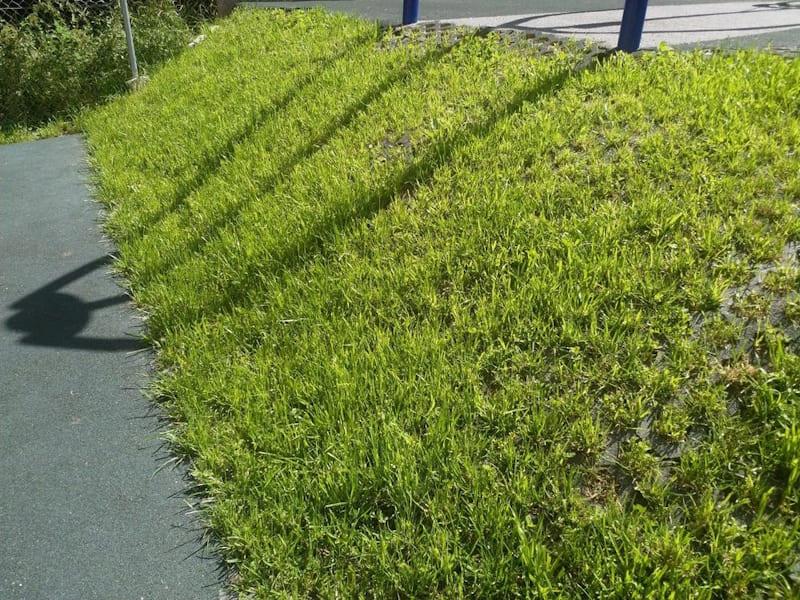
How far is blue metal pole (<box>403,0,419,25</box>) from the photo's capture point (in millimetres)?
6551

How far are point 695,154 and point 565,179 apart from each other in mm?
667

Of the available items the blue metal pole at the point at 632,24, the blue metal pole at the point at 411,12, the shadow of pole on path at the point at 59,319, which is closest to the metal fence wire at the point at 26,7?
the blue metal pole at the point at 411,12

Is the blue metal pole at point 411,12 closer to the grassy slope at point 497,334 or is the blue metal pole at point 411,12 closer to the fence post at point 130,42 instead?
the grassy slope at point 497,334

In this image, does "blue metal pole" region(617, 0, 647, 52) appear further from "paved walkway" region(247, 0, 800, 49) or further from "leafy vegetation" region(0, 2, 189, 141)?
"leafy vegetation" region(0, 2, 189, 141)

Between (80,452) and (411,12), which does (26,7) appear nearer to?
(411,12)

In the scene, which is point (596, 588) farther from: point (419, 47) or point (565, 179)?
point (419, 47)

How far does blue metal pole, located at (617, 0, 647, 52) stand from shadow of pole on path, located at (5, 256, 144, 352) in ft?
12.9

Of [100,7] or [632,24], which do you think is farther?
[100,7]

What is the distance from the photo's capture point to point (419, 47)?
5797 millimetres

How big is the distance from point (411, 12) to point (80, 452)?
5.52 m

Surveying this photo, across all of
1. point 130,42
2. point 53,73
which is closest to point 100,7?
point 53,73

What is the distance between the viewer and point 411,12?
21.6ft

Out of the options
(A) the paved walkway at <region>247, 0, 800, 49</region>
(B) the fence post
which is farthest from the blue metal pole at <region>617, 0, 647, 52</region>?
(B) the fence post

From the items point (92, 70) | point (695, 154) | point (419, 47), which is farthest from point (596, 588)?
point (92, 70)
